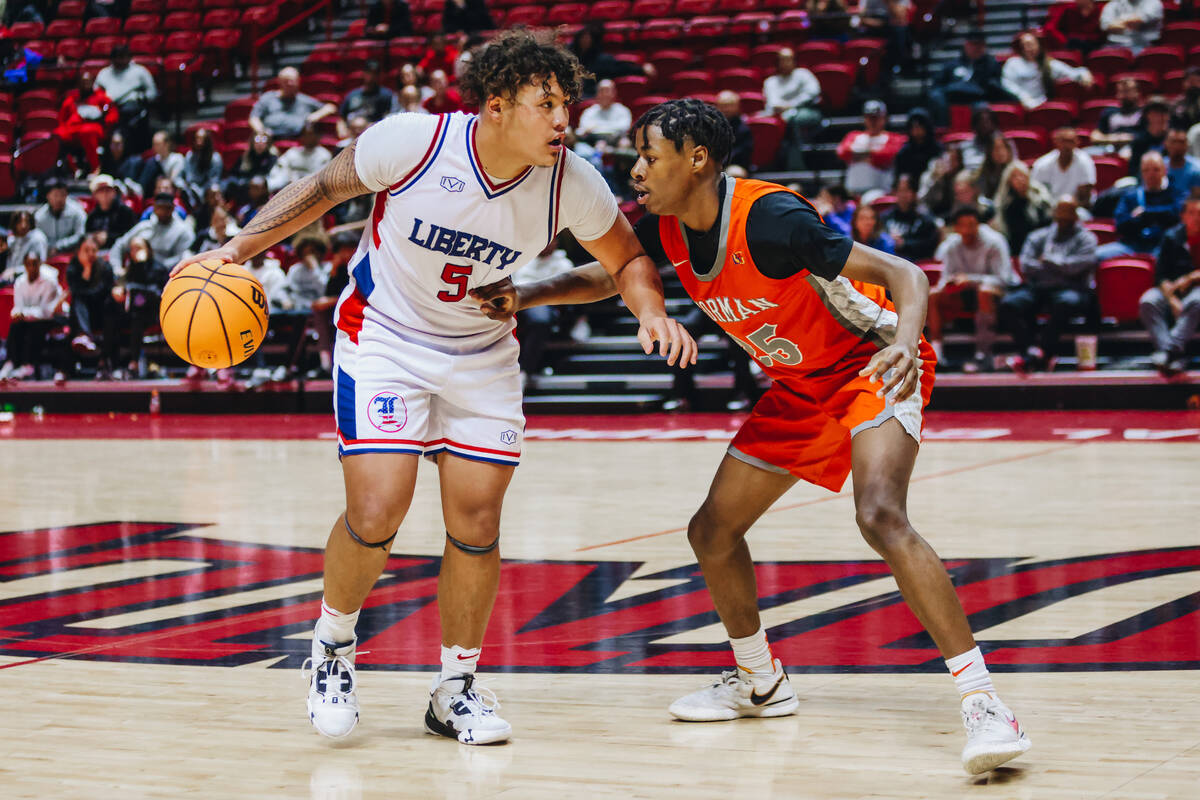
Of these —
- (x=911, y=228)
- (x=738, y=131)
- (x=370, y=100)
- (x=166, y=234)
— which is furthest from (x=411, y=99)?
(x=911, y=228)

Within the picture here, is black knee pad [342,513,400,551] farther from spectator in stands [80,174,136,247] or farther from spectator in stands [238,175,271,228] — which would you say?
spectator in stands [80,174,136,247]

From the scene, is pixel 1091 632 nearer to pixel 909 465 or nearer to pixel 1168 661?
pixel 1168 661

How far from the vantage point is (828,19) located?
50.6 ft

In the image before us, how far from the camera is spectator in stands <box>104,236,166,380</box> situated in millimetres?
14812

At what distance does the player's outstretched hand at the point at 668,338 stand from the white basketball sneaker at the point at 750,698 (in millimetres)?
831

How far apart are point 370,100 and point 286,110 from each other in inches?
57.8

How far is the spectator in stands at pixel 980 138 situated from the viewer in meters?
12.4

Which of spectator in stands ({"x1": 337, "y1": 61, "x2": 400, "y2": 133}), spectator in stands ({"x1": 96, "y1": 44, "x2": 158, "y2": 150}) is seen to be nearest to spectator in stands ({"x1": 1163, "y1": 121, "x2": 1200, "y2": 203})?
spectator in stands ({"x1": 337, "y1": 61, "x2": 400, "y2": 133})

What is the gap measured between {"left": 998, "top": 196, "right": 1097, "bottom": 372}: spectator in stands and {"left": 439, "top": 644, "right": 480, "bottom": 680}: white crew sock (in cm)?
880

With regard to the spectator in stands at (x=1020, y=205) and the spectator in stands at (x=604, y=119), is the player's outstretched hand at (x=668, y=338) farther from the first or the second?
the spectator in stands at (x=604, y=119)

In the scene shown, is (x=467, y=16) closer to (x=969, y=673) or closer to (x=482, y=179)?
(x=482, y=179)

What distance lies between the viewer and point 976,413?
38.2ft

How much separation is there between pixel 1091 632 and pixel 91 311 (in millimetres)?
12888

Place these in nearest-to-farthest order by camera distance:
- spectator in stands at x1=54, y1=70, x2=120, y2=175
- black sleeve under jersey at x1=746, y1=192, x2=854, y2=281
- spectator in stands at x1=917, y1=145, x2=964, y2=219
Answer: black sleeve under jersey at x1=746, y1=192, x2=854, y2=281 → spectator in stands at x1=917, y1=145, x2=964, y2=219 → spectator in stands at x1=54, y1=70, x2=120, y2=175
